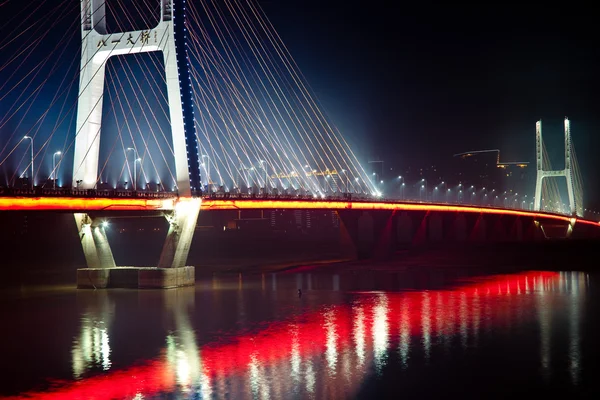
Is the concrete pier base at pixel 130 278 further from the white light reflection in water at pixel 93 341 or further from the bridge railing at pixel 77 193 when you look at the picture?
the white light reflection in water at pixel 93 341

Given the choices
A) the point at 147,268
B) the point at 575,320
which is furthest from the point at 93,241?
the point at 575,320

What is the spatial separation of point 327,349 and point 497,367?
416 centimetres

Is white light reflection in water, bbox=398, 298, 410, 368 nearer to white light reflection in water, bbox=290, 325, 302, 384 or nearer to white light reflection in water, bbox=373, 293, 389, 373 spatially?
white light reflection in water, bbox=373, 293, 389, 373

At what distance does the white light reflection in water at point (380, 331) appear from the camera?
18234 millimetres

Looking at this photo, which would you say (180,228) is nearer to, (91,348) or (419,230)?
(91,348)

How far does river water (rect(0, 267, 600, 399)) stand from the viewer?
15.9m

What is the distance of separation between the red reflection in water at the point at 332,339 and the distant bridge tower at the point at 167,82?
8.87 metres

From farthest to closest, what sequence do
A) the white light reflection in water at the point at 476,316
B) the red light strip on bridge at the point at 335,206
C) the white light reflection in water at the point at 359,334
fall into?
the red light strip on bridge at the point at 335,206 → the white light reflection in water at the point at 476,316 → the white light reflection in water at the point at 359,334

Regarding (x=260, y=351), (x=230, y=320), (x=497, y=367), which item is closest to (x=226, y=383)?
(x=260, y=351)

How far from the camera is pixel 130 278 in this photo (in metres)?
34.3

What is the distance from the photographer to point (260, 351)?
767 inches

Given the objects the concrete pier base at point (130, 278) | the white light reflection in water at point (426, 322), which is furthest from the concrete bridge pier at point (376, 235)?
the white light reflection in water at point (426, 322)

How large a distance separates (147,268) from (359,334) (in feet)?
48.6

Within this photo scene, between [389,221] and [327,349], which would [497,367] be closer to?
[327,349]
